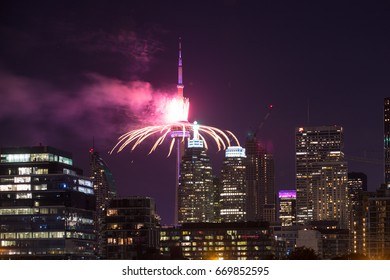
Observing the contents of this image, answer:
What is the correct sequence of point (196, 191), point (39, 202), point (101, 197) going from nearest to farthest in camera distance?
1. point (39, 202)
2. point (101, 197)
3. point (196, 191)

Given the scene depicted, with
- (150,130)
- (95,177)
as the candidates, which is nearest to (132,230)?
(95,177)

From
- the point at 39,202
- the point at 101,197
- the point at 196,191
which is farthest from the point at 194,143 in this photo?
the point at 196,191

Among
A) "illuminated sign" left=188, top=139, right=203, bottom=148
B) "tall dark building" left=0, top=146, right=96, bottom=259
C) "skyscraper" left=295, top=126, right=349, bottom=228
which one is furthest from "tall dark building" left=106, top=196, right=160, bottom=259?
"skyscraper" left=295, top=126, right=349, bottom=228

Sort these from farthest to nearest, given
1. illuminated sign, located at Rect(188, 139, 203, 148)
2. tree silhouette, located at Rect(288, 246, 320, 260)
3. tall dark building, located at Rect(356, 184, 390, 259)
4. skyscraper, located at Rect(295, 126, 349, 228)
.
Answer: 1. tall dark building, located at Rect(356, 184, 390, 259)
2. skyscraper, located at Rect(295, 126, 349, 228)
3. illuminated sign, located at Rect(188, 139, 203, 148)
4. tree silhouette, located at Rect(288, 246, 320, 260)

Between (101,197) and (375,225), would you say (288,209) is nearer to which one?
(375,225)

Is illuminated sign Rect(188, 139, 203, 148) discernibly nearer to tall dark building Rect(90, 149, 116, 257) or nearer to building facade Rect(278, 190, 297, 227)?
tall dark building Rect(90, 149, 116, 257)

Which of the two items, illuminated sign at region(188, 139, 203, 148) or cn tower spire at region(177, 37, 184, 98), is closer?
cn tower spire at region(177, 37, 184, 98)

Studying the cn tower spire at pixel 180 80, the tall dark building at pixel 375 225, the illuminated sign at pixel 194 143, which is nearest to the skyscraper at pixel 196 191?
the illuminated sign at pixel 194 143
